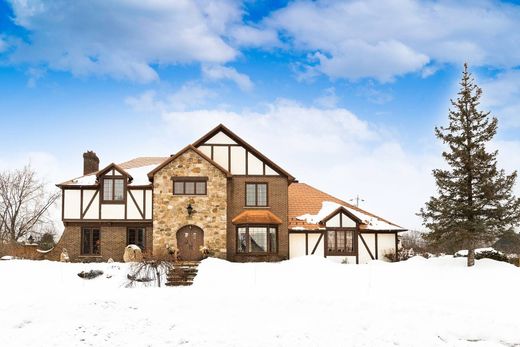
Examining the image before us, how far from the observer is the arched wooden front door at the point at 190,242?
92.1 ft

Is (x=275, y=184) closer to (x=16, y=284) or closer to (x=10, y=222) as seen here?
(x=16, y=284)

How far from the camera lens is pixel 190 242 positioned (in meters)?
28.2

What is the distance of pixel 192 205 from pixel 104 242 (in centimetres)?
596

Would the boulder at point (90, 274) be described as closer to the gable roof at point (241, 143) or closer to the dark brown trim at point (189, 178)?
the dark brown trim at point (189, 178)

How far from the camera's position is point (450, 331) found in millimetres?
13312

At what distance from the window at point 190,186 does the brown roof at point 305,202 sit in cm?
594

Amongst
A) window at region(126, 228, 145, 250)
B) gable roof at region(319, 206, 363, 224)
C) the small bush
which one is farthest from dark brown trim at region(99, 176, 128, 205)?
the small bush

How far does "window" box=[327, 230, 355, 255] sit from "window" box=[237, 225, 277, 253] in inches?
148

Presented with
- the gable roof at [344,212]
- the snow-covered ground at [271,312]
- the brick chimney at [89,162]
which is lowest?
the snow-covered ground at [271,312]

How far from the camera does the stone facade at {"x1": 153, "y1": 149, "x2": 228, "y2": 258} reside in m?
28.0

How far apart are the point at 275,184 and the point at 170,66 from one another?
34.2 feet

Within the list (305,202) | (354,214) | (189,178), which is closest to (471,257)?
(354,214)

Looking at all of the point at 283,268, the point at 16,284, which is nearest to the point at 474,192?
the point at 283,268

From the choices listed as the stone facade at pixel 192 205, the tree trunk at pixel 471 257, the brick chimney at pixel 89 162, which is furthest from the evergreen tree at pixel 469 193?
the brick chimney at pixel 89 162
